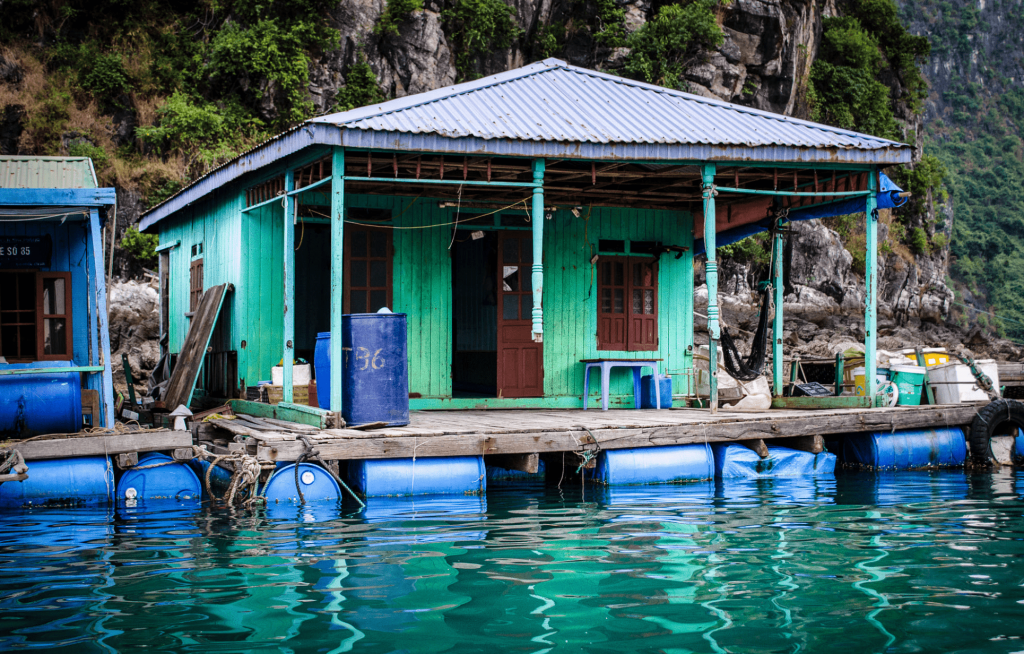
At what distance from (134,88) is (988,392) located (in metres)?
21.6

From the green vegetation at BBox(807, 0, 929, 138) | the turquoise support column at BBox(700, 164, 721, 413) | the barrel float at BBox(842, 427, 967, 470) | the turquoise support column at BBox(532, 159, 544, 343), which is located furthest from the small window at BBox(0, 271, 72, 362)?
the green vegetation at BBox(807, 0, 929, 138)

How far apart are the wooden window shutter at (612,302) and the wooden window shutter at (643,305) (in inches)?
4.0

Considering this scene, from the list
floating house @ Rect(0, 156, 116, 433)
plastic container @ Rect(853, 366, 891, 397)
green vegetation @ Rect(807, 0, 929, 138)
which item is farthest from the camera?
green vegetation @ Rect(807, 0, 929, 138)

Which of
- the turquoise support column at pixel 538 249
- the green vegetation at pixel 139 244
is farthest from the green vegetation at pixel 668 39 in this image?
the turquoise support column at pixel 538 249

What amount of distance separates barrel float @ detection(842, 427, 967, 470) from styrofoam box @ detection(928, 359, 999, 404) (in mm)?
685

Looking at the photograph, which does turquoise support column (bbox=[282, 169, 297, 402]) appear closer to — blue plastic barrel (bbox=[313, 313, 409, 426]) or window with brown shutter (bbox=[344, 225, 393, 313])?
blue plastic barrel (bbox=[313, 313, 409, 426])

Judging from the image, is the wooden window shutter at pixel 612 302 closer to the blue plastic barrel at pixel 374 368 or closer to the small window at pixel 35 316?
the blue plastic barrel at pixel 374 368

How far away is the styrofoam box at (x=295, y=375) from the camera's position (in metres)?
10.7

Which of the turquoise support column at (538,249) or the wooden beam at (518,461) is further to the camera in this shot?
the turquoise support column at (538,249)

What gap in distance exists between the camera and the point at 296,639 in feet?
13.9

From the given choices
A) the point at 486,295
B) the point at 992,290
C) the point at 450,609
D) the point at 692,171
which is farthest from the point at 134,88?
the point at 992,290

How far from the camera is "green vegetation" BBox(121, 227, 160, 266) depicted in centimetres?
2108

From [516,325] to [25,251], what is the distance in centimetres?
614

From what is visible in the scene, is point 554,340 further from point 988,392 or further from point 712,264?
point 988,392
